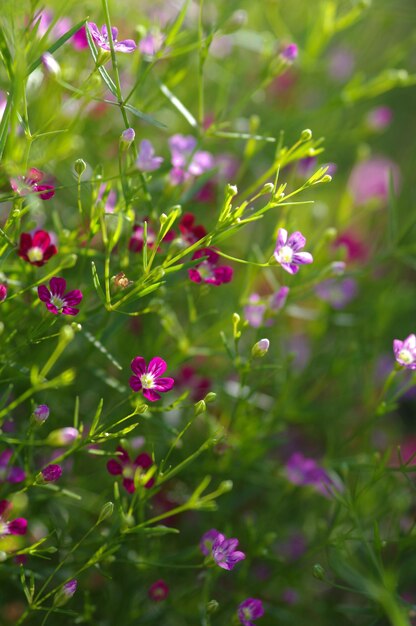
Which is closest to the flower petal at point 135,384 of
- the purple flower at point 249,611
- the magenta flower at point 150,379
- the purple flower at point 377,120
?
the magenta flower at point 150,379

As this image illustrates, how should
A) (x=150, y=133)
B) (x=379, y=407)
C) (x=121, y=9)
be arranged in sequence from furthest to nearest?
(x=150, y=133) < (x=121, y=9) < (x=379, y=407)

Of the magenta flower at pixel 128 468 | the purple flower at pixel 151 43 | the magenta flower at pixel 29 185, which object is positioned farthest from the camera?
the purple flower at pixel 151 43

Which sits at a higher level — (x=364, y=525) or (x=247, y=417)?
(x=247, y=417)

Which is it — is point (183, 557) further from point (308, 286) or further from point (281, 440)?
point (308, 286)

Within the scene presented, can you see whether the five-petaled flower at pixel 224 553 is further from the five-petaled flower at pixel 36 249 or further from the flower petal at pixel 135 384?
the five-petaled flower at pixel 36 249

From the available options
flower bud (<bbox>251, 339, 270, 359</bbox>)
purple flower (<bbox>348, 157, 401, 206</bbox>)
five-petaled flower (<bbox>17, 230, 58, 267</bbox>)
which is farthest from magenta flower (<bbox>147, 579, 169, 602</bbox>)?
purple flower (<bbox>348, 157, 401, 206</bbox>)

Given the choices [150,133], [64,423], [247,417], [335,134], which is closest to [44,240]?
[64,423]

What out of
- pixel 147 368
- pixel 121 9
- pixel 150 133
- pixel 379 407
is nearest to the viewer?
pixel 147 368
